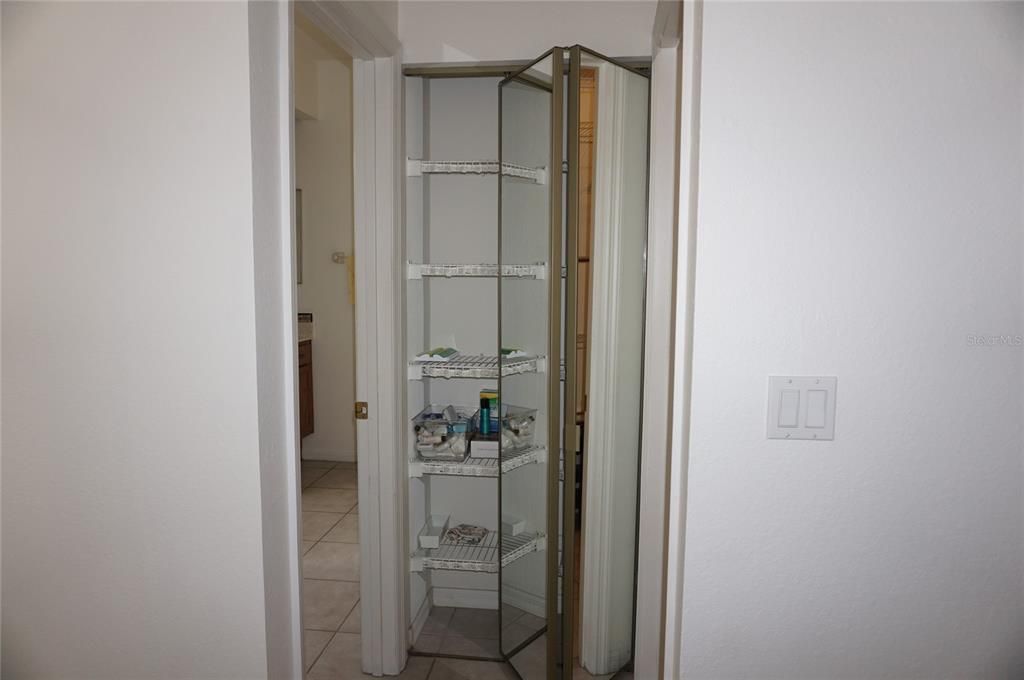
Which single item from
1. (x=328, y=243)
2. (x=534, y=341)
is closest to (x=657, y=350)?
(x=534, y=341)

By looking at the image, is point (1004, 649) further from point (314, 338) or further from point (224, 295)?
point (314, 338)

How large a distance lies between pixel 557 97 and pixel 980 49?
3.39 ft

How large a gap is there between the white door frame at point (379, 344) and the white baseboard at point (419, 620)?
0.15 metres

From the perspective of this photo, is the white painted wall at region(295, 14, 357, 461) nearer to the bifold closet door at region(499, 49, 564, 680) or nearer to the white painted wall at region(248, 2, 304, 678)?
the bifold closet door at region(499, 49, 564, 680)

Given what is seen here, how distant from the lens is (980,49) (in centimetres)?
108

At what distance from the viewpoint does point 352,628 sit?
261 cm

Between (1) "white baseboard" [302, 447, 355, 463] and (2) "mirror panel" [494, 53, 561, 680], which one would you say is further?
(1) "white baseboard" [302, 447, 355, 463]

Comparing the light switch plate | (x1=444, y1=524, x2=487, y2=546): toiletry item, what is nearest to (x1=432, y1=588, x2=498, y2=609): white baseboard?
(x1=444, y1=524, x2=487, y2=546): toiletry item

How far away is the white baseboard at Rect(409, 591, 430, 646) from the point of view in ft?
8.21

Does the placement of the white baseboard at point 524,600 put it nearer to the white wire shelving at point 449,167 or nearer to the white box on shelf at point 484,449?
the white box on shelf at point 484,449

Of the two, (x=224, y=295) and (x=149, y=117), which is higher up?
(x=149, y=117)

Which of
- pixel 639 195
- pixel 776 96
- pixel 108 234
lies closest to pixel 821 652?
pixel 776 96

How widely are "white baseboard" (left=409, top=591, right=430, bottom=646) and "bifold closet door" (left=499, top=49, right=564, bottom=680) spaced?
0.43 metres

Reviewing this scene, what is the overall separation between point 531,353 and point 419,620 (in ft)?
4.12
